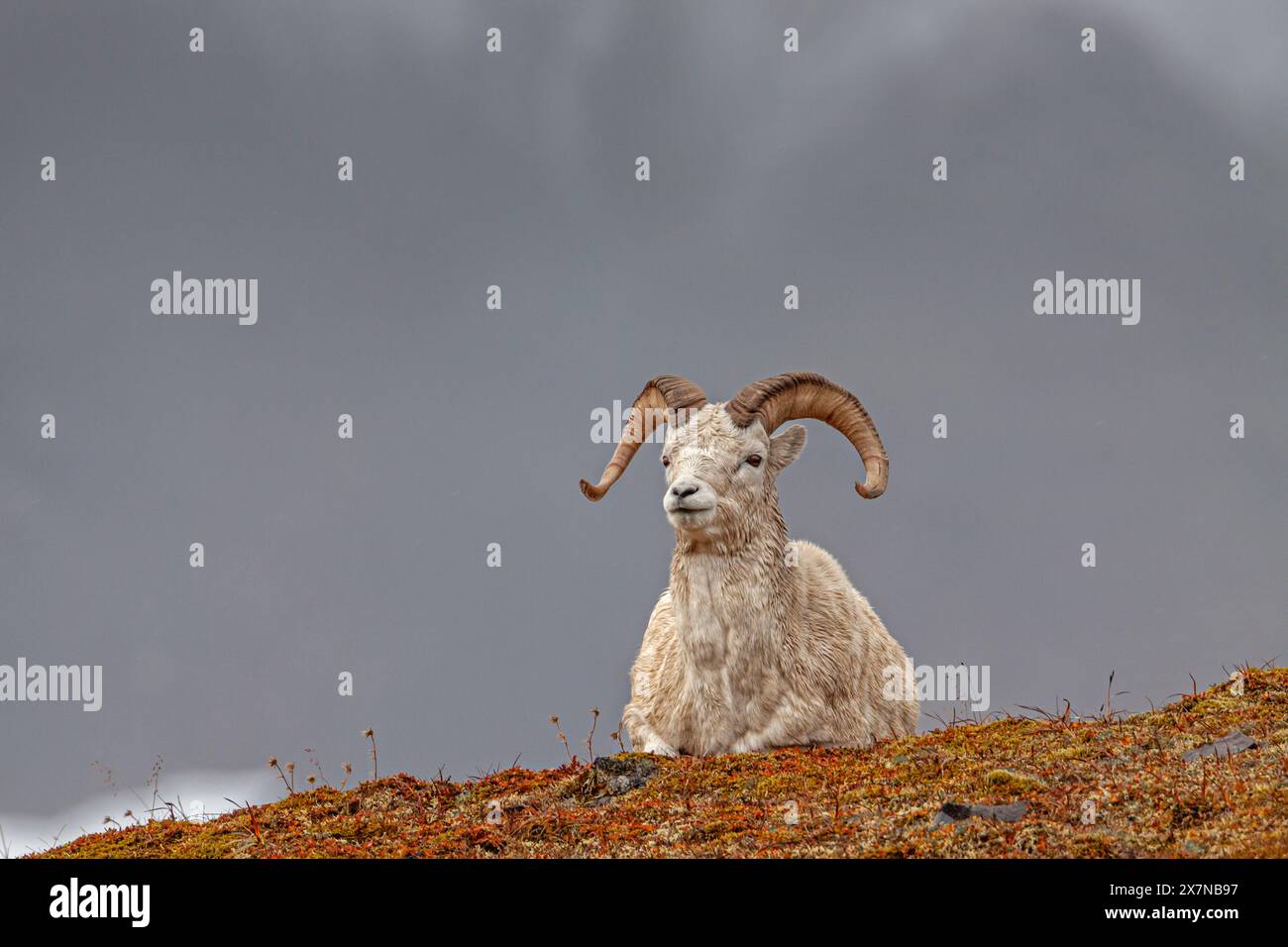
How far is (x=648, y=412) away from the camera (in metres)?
17.9

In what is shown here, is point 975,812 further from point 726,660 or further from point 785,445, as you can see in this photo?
point 785,445

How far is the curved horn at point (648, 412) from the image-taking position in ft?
55.0

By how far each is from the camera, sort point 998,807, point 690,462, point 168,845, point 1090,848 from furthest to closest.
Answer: point 690,462
point 168,845
point 998,807
point 1090,848

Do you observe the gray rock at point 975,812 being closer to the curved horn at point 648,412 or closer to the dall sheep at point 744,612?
the dall sheep at point 744,612

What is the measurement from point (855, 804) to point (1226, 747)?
370cm

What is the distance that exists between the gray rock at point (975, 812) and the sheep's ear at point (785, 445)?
6.97 m

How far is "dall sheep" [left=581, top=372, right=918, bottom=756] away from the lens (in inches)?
619

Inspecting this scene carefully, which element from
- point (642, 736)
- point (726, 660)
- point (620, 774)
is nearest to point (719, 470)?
point (726, 660)

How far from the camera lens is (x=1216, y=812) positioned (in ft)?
31.3

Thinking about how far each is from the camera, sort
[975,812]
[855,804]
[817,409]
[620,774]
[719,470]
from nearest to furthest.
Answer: [975,812] → [855,804] → [620,774] → [719,470] → [817,409]
